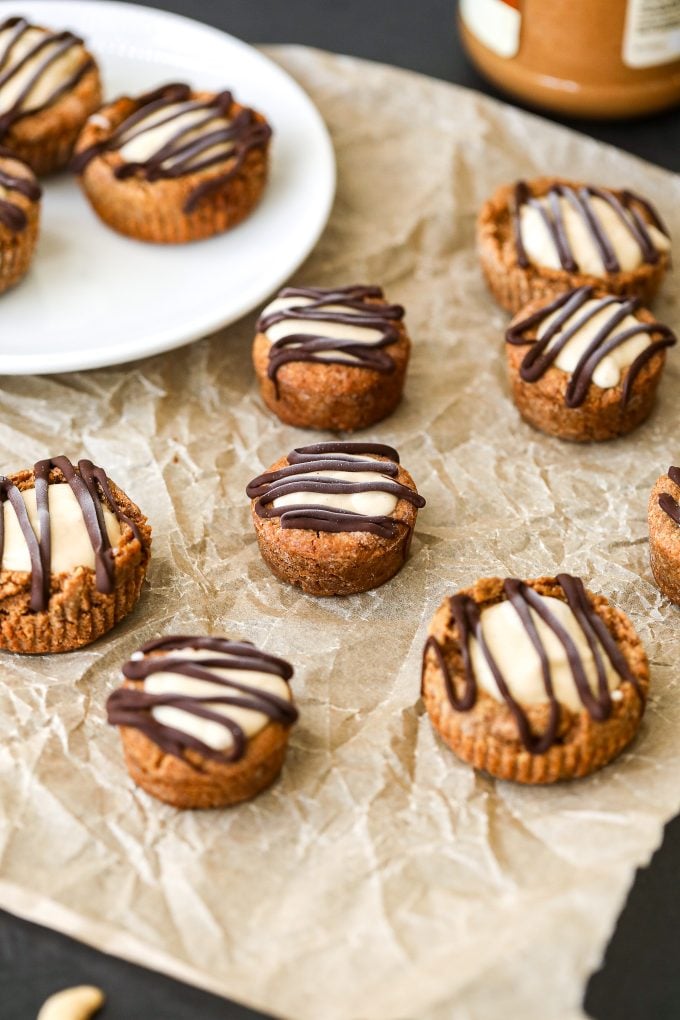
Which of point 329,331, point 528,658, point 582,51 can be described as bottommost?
point 528,658

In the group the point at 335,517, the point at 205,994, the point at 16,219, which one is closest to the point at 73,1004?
the point at 205,994

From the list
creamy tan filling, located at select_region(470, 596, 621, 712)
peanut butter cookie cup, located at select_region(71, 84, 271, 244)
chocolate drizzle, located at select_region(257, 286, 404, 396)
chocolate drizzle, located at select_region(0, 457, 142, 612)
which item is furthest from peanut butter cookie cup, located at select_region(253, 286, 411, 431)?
creamy tan filling, located at select_region(470, 596, 621, 712)

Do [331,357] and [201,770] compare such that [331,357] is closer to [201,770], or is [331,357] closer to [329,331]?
[329,331]

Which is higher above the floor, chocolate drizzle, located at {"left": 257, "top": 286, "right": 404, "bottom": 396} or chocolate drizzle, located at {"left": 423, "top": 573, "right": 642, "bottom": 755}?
chocolate drizzle, located at {"left": 257, "top": 286, "right": 404, "bottom": 396}

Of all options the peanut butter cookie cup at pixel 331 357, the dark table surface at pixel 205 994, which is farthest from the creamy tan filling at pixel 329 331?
the dark table surface at pixel 205 994

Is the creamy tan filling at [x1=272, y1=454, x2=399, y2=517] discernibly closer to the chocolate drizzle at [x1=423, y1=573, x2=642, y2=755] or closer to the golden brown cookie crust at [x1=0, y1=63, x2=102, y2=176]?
the chocolate drizzle at [x1=423, y1=573, x2=642, y2=755]

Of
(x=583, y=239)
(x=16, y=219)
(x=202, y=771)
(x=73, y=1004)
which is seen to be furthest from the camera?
(x=583, y=239)
